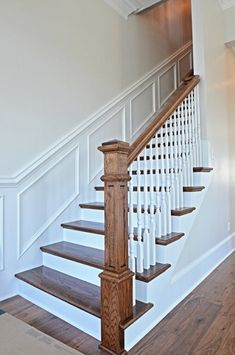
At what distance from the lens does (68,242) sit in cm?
254

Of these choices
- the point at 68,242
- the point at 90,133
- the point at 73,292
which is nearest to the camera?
the point at 73,292

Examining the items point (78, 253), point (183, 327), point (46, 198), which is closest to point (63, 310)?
point (78, 253)

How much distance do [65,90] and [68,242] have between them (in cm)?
151

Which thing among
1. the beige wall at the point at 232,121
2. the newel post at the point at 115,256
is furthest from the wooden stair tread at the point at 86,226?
the beige wall at the point at 232,121

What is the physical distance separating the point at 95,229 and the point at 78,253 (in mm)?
244

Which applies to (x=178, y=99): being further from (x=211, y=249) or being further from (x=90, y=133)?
(x=211, y=249)

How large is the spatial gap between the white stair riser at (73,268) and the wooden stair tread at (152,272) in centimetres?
33

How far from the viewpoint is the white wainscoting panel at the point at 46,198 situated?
7.54 ft

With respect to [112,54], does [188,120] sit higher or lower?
lower

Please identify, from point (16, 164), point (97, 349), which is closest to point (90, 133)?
point (16, 164)

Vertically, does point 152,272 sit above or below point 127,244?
below

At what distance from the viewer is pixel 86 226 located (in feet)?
7.99

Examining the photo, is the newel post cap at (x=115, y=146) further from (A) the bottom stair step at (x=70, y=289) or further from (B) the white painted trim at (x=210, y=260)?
(B) the white painted trim at (x=210, y=260)

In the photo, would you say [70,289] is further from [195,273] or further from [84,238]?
[195,273]
